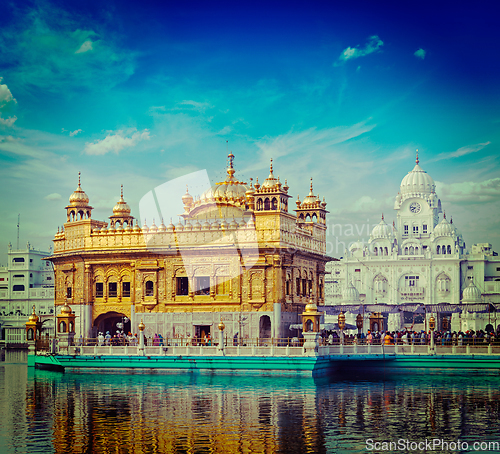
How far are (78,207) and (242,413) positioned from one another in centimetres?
2250

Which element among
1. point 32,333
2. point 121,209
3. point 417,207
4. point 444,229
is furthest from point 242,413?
point 417,207

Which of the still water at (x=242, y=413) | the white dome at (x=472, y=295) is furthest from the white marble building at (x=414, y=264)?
the still water at (x=242, y=413)

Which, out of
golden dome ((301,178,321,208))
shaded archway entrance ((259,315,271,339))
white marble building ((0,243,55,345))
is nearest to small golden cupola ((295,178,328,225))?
golden dome ((301,178,321,208))

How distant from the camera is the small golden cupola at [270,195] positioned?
1400 inches

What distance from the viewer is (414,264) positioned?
99562mm

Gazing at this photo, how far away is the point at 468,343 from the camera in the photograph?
3186cm

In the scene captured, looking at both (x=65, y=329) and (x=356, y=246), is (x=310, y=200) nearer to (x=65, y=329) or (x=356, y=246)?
(x=65, y=329)

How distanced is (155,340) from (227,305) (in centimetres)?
400

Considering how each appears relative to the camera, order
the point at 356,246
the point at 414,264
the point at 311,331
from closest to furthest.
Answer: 1. the point at 311,331
2. the point at 414,264
3. the point at 356,246

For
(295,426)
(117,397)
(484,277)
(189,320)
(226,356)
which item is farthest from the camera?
(484,277)

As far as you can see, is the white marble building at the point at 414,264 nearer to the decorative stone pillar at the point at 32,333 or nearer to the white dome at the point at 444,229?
the white dome at the point at 444,229

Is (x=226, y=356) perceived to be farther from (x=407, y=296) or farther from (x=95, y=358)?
(x=407, y=296)

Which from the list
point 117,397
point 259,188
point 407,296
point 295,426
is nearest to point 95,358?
point 117,397

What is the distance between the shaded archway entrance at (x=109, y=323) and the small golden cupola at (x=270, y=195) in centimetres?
947
